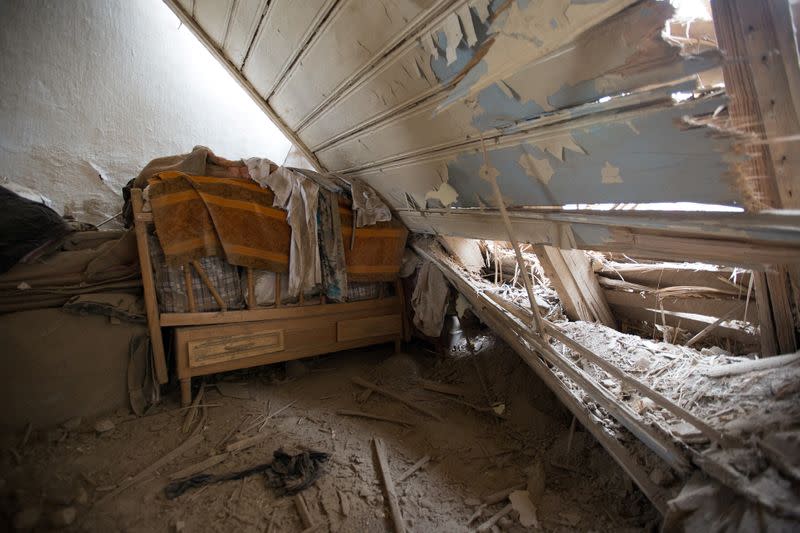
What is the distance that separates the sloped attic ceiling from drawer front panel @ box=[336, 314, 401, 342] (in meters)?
1.23

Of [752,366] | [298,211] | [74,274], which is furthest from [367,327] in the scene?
[752,366]

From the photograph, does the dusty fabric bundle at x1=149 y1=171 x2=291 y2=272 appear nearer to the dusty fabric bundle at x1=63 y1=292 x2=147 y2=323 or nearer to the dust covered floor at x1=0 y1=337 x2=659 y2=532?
the dusty fabric bundle at x1=63 y1=292 x2=147 y2=323

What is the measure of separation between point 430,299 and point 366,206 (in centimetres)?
92

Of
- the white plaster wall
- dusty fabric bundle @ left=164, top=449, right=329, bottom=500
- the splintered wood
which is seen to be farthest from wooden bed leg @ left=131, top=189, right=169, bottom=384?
the splintered wood

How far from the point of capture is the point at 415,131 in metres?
1.75

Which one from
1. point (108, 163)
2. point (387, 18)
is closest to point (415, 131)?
point (387, 18)

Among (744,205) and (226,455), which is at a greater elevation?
(744,205)

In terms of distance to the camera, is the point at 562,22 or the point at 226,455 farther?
the point at 226,455

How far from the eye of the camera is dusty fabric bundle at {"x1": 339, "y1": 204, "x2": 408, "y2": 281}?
279 centimetres

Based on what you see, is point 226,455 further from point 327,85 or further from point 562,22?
point 562,22

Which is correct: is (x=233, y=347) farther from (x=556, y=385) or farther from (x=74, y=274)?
(x=556, y=385)

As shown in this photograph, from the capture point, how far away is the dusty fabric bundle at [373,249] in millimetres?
2789

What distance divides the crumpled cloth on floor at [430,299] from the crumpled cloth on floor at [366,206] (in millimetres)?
564

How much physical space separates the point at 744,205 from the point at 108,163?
4.00 meters
